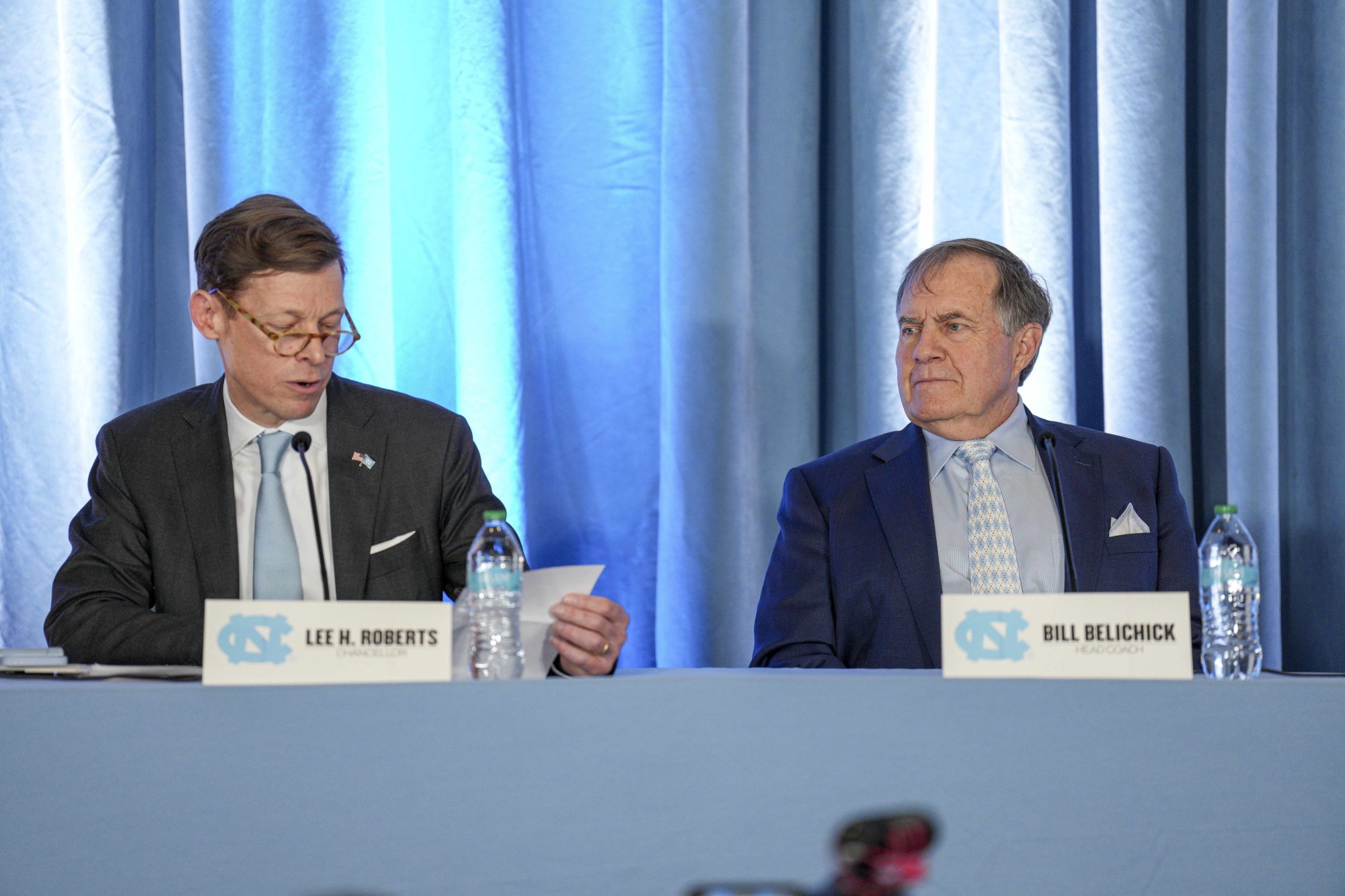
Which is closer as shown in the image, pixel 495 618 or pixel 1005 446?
pixel 495 618

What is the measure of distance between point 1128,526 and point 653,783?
1.35m

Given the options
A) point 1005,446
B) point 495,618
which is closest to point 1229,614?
point 1005,446

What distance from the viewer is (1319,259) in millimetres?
2783

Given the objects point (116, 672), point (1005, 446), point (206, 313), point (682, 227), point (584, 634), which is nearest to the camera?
point (116, 672)

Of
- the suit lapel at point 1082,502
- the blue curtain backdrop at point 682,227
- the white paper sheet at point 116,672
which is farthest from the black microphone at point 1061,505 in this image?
the white paper sheet at point 116,672

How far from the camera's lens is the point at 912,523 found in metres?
2.30

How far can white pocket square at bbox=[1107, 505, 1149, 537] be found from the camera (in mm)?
2287

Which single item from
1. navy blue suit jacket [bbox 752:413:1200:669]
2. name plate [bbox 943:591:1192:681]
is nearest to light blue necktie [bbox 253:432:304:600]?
navy blue suit jacket [bbox 752:413:1200:669]

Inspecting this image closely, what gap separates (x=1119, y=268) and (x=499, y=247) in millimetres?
1434

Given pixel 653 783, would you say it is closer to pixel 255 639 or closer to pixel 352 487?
pixel 255 639

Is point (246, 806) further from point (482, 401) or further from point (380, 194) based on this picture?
point (380, 194)

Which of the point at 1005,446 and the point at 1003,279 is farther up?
the point at 1003,279

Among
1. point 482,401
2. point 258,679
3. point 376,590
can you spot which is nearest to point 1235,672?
point 258,679

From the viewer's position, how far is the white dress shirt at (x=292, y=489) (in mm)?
2115
